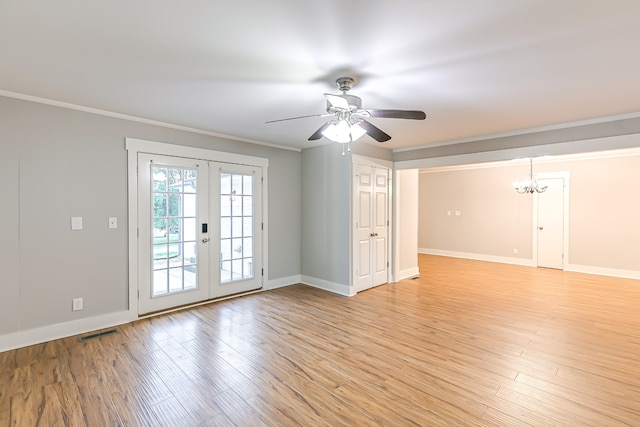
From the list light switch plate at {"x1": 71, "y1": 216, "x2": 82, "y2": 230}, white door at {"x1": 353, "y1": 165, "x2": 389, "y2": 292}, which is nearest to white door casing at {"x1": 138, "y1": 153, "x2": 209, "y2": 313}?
light switch plate at {"x1": 71, "y1": 216, "x2": 82, "y2": 230}

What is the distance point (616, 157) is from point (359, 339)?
22.0ft

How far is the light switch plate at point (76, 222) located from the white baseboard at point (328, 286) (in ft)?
11.3

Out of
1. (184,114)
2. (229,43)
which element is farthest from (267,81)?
(184,114)

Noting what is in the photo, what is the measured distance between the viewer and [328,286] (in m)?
5.17

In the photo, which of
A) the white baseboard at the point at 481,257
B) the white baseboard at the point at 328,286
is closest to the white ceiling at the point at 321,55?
the white baseboard at the point at 328,286

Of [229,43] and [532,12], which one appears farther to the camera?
[229,43]

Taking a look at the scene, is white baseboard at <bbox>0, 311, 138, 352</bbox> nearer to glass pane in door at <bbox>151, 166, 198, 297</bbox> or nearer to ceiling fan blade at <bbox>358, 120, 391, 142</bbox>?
glass pane in door at <bbox>151, 166, 198, 297</bbox>

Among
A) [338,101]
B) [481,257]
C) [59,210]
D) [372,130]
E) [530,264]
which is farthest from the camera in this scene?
[481,257]

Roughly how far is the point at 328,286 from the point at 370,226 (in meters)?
1.26

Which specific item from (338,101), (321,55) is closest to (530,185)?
(338,101)

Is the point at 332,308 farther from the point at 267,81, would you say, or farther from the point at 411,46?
the point at 411,46

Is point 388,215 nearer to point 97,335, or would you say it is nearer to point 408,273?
point 408,273

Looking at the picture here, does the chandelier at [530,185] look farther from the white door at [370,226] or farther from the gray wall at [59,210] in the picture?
the gray wall at [59,210]

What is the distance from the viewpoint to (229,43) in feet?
6.53
